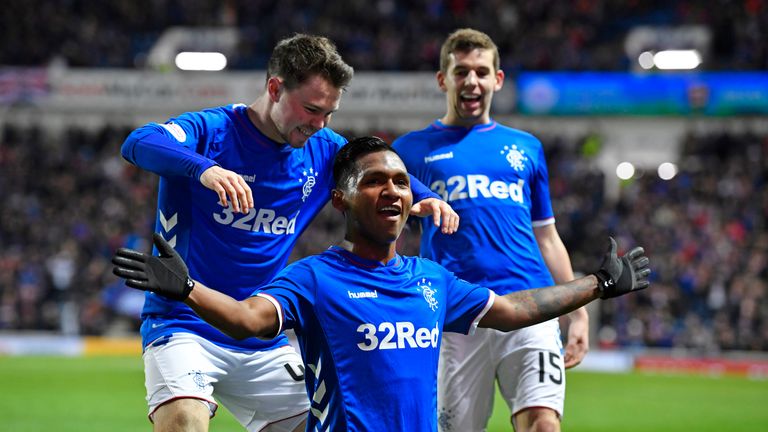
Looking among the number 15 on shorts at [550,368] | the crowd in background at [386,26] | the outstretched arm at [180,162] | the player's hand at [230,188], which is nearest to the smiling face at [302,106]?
the outstretched arm at [180,162]

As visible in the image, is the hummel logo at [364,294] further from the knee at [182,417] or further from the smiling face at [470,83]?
the smiling face at [470,83]

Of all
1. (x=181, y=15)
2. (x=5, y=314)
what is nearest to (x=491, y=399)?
(x=5, y=314)

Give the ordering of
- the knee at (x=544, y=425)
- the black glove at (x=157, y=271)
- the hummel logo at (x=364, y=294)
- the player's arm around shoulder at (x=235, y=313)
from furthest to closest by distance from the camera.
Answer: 1. the knee at (x=544, y=425)
2. the hummel logo at (x=364, y=294)
3. the player's arm around shoulder at (x=235, y=313)
4. the black glove at (x=157, y=271)

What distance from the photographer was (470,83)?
6.01m

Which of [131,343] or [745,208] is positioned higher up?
[745,208]

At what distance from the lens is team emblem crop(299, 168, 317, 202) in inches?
203

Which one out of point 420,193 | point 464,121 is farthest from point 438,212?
point 464,121

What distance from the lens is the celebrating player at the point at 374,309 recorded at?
12.6 ft

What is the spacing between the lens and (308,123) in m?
4.79

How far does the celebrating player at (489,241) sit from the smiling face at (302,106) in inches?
52.4

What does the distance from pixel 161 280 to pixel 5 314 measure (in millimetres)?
22101

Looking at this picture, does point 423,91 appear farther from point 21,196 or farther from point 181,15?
point 21,196

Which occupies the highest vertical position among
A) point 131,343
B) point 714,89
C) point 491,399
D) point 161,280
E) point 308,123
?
point 714,89

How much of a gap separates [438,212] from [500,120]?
25.4 metres
